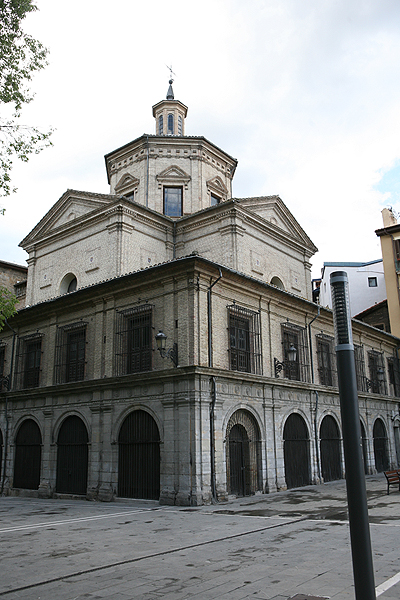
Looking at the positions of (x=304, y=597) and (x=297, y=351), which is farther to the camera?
(x=297, y=351)

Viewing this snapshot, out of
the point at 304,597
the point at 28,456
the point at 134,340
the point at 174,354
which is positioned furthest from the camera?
the point at 28,456

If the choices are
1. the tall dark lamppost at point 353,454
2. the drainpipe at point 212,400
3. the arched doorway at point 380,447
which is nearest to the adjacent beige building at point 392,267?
the arched doorway at point 380,447

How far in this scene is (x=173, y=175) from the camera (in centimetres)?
2648

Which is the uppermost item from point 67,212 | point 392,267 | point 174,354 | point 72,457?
point 67,212

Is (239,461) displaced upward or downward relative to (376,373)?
downward

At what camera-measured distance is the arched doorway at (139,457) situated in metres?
15.0

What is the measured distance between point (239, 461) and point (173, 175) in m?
15.9

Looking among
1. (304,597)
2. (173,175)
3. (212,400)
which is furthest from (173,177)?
(304,597)

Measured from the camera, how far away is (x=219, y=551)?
802 cm

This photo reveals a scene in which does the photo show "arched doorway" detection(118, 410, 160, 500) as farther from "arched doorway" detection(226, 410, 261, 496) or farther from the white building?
the white building

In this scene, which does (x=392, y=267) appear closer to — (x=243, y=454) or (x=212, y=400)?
(x=243, y=454)

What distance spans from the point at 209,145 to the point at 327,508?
2023 cm

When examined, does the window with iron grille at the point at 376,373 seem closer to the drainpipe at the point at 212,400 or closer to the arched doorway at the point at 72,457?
the drainpipe at the point at 212,400

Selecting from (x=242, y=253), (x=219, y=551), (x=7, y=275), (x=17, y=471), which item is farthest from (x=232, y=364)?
(x=7, y=275)
